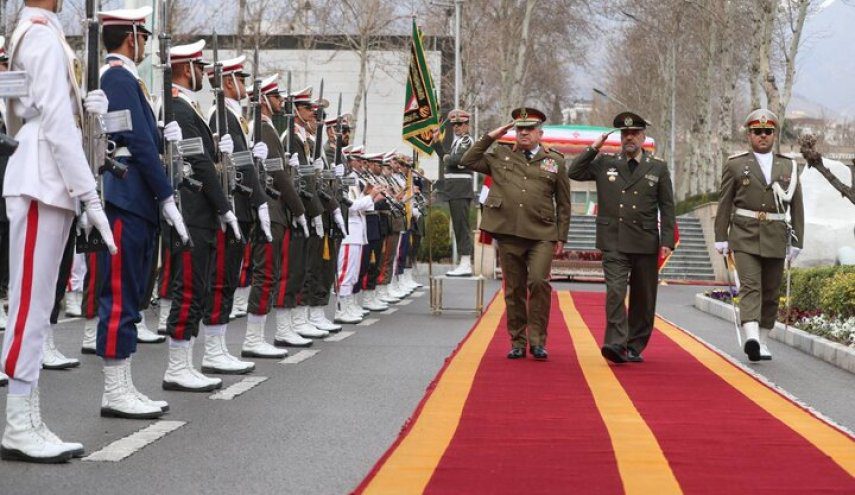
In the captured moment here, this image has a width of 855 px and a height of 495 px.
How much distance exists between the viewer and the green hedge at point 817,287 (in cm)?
1473

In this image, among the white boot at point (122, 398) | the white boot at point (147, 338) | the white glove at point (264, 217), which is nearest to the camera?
the white boot at point (122, 398)

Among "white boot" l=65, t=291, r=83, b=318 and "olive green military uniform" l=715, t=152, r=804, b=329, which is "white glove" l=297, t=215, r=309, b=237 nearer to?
"olive green military uniform" l=715, t=152, r=804, b=329

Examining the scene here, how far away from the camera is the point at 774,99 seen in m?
29.2

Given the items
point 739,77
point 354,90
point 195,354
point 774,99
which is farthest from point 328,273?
point 739,77

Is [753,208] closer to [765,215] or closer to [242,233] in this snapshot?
[765,215]

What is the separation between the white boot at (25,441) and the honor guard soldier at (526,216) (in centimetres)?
601

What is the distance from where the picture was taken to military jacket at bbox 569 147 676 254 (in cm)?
1246

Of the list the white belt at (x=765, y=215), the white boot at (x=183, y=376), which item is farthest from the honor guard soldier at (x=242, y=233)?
the white belt at (x=765, y=215)

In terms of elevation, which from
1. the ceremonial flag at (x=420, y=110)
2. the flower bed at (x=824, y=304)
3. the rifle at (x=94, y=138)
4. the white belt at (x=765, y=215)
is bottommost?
the flower bed at (x=824, y=304)

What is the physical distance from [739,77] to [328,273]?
6774 centimetres

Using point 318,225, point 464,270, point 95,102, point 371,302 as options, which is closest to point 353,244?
point 371,302

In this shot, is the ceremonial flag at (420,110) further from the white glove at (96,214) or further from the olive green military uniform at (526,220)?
the white glove at (96,214)

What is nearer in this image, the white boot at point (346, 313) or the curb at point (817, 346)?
the curb at point (817, 346)

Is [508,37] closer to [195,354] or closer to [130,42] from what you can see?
[195,354]
